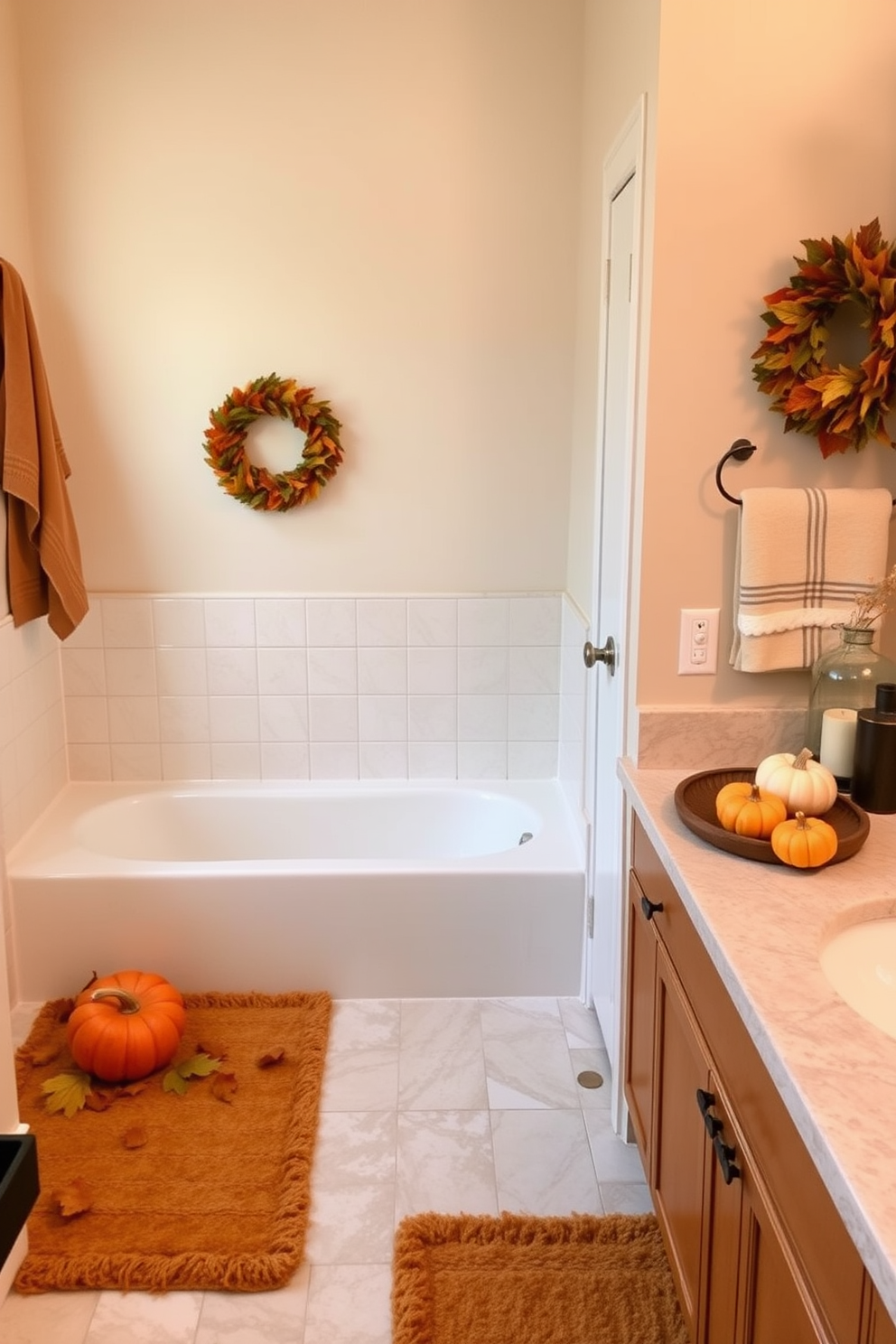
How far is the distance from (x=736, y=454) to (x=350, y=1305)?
171 cm

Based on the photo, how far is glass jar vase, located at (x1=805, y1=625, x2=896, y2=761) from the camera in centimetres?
191

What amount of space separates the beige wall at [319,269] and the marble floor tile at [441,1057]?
1.31 metres

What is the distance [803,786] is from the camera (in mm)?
1723

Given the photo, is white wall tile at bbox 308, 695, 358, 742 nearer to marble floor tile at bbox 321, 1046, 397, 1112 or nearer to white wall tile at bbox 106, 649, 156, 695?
white wall tile at bbox 106, 649, 156, 695

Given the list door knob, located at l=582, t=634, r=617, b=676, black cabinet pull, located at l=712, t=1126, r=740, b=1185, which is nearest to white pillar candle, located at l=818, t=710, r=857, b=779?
door knob, located at l=582, t=634, r=617, b=676

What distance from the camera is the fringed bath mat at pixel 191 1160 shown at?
2.08 metres

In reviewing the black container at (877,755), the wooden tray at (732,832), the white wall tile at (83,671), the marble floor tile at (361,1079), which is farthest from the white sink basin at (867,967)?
the white wall tile at (83,671)

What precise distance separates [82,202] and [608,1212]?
119 inches

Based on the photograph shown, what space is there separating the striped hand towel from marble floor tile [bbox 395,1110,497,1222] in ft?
4.00

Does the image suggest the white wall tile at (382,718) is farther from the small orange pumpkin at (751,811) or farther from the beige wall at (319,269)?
the small orange pumpkin at (751,811)

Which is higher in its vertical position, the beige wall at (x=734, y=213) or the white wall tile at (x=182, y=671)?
the beige wall at (x=734, y=213)

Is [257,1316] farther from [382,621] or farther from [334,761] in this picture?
[382,621]

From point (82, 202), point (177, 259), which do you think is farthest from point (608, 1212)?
point (82, 202)

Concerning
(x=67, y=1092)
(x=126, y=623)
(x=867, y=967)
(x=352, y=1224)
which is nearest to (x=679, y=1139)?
(x=867, y=967)
